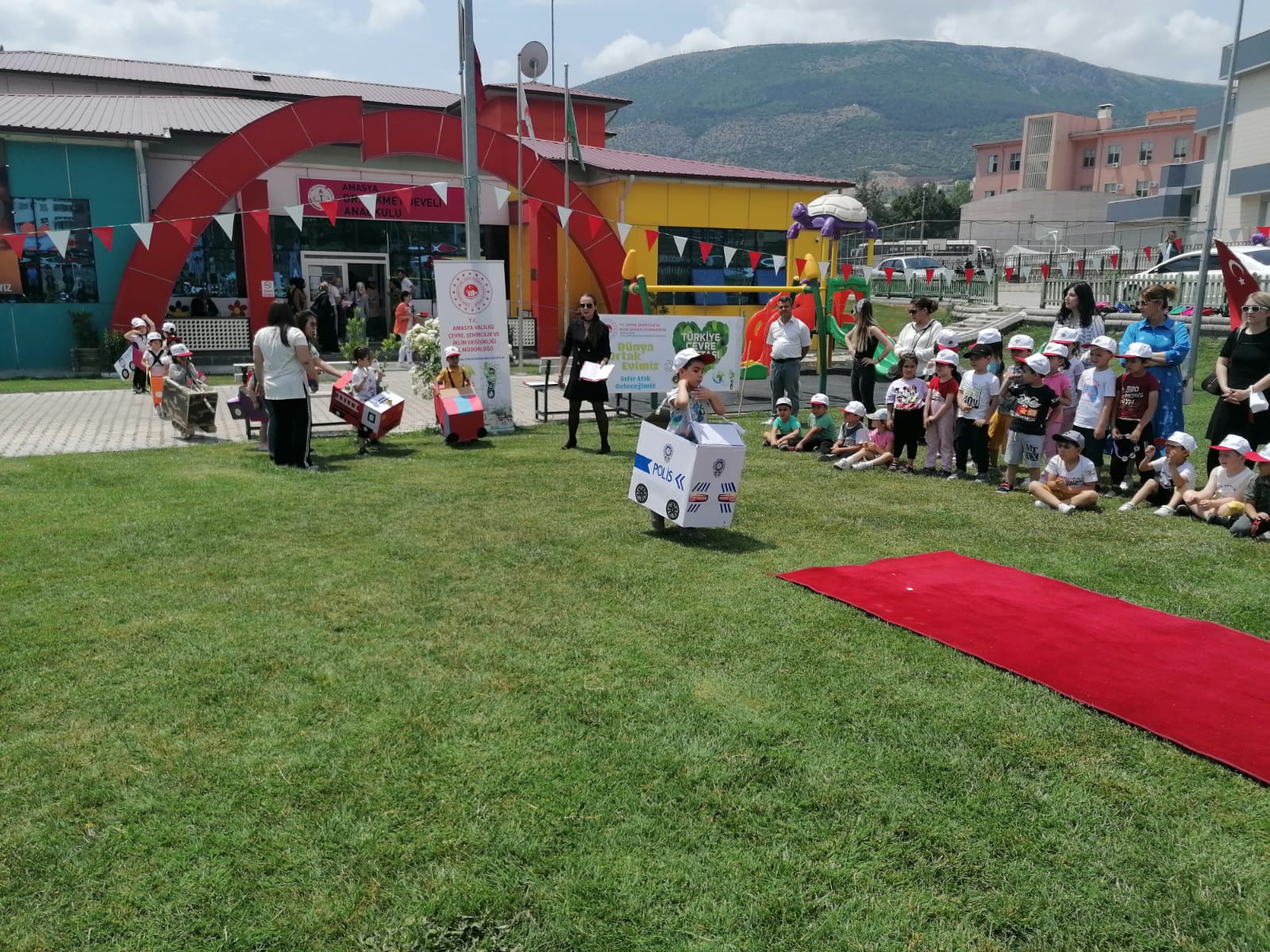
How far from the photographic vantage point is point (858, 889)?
10.1ft

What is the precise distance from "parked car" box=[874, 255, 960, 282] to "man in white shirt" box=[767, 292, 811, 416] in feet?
69.3

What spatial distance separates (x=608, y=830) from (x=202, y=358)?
2110 cm

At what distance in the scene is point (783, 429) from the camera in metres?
11.8

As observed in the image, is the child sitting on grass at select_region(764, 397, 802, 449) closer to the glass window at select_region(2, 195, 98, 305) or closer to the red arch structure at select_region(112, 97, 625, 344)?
the red arch structure at select_region(112, 97, 625, 344)

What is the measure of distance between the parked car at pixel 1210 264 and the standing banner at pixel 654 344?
482 inches

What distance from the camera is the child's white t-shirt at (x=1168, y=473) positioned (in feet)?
26.7

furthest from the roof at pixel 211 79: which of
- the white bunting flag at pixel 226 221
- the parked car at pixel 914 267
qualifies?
the parked car at pixel 914 267

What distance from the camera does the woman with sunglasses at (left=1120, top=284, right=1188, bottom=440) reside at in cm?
845

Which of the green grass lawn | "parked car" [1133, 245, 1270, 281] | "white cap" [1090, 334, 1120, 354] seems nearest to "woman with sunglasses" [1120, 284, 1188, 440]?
"white cap" [1090, 334, 1120, 354]

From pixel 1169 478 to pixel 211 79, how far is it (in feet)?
98.5

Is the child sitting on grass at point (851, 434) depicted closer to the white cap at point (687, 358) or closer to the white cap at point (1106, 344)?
the white cap at point (1106, 344)

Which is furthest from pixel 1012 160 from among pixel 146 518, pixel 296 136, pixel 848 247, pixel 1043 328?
pixel 146 518

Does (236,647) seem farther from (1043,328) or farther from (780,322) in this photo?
(1043,328)

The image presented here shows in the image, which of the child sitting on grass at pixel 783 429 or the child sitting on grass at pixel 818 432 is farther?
the child sitting on grass at pixel 783 429
